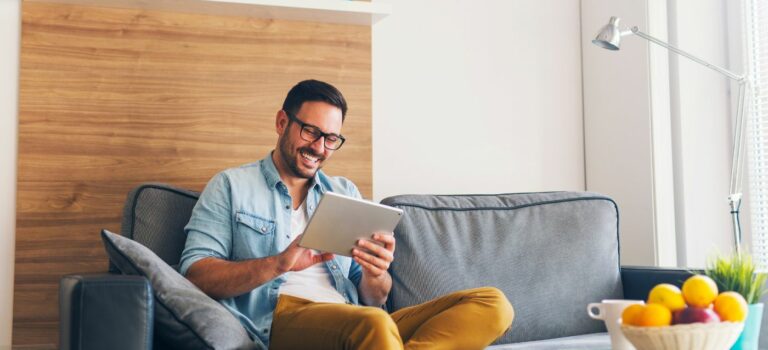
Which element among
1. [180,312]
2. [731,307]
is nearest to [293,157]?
[180,312]

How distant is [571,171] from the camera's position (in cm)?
356

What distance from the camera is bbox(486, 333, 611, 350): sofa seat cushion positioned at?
2.41 meters

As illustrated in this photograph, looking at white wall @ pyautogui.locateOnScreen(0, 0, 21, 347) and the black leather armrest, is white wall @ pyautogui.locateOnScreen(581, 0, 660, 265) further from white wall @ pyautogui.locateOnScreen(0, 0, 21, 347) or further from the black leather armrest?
white wall @ pyautogui.locateOnScreen(0, 0, 21, 347)

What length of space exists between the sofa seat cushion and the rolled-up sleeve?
0.83 metres

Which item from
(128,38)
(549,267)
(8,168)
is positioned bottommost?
(549,267)

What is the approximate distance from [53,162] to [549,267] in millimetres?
1625

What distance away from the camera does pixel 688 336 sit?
1.42 metres

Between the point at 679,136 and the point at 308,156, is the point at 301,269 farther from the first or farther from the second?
the point at 679,136

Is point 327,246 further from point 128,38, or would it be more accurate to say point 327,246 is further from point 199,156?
point 128,38

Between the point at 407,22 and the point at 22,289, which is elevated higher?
the point at 407,22

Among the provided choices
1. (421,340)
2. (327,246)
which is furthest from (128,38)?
(421,340)

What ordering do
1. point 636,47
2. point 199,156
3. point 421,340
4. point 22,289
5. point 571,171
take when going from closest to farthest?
point 421,340 → point 22,289 → point 199,156 → point 636,47 → point 571,171

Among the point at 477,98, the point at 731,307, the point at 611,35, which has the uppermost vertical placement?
the point at 611,35

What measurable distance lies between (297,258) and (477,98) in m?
1.47
